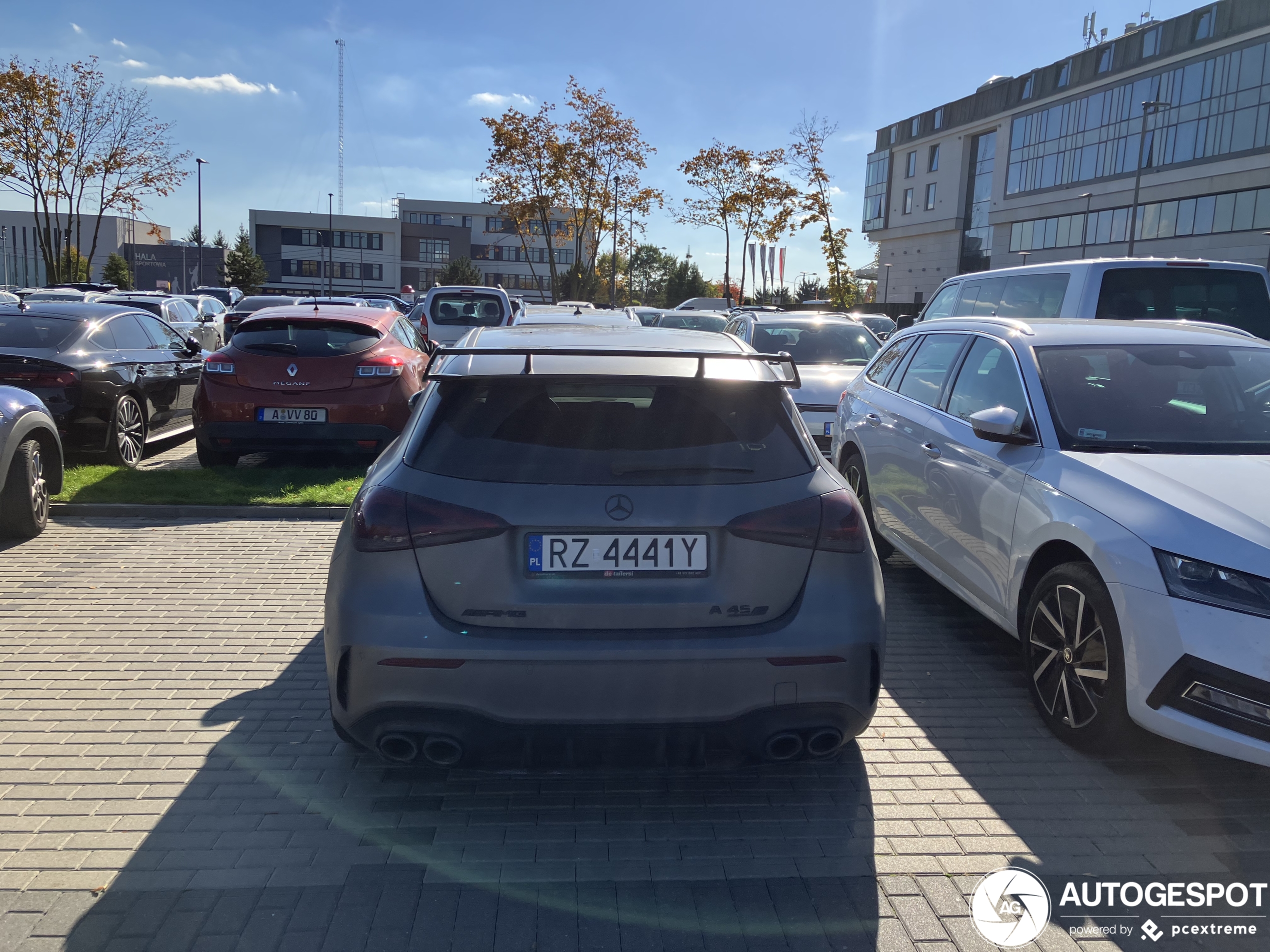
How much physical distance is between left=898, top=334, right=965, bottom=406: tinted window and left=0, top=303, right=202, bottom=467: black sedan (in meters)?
6.97

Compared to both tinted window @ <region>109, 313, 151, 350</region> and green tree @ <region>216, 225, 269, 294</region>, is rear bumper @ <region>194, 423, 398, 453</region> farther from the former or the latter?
green tree @ <region>216, 225, 269, 294</region>

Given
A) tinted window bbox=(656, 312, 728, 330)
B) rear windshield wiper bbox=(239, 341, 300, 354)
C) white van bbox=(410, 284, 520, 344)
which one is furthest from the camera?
white van bbox=(410, 284, 520, 344)

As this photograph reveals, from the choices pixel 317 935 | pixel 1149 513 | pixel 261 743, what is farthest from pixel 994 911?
pixel 261 743

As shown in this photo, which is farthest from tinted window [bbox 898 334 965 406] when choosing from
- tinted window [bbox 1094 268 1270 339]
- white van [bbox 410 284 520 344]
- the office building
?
the office building

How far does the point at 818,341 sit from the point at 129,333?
770 centimetres

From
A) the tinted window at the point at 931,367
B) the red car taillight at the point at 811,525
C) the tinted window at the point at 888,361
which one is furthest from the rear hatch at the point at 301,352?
the red car taillight at the point at 811,525

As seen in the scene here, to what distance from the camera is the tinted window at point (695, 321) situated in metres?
19.0

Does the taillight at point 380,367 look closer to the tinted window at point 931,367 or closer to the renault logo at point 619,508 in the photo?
the tinted window at point 931,367

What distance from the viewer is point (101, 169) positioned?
3509cm

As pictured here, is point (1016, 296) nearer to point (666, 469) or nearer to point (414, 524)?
Answer: point (666, 469)

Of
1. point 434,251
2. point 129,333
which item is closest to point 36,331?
point 129,333

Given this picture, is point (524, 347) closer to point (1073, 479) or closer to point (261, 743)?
point (261, 743)

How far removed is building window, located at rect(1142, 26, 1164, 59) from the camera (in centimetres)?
5428

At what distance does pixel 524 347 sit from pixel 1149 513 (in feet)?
7.87
